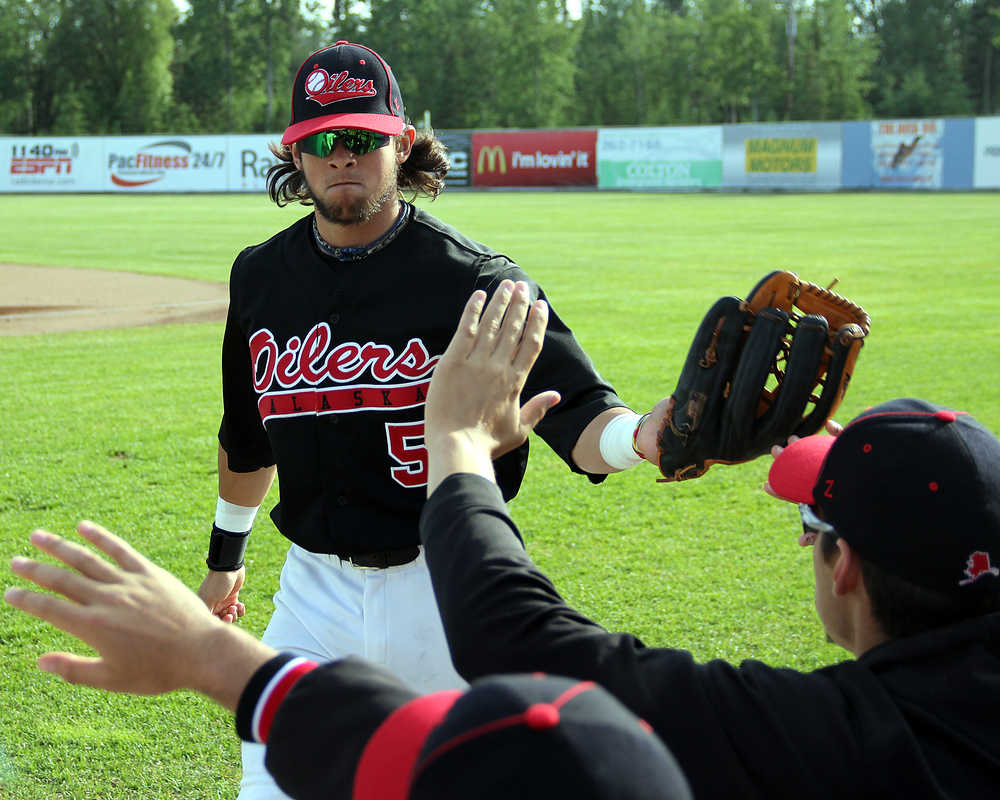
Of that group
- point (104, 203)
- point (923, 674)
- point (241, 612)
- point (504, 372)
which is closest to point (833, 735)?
point (923, 674)

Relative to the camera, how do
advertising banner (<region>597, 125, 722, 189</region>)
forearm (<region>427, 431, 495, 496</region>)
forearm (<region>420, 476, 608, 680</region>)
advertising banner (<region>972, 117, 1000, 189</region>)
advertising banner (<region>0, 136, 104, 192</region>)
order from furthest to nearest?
advertising banner (<region>0, 136, 104, 192</region>), advertising banner (<region>597, 125, 722, 189</region>), advertising banner (<region>972, 117, 1000, 189</region>), forearm (<region>427, 431, 495, 496</region>), forearm (<region>420, 476, 608, 680</region>)

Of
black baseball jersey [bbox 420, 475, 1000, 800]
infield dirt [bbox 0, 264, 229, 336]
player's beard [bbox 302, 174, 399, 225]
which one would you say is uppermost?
player's beard [bbox 302, 174, 399, 225]

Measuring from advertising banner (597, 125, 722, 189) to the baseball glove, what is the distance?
37755 millimetres

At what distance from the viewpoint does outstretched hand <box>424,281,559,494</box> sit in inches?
72.3

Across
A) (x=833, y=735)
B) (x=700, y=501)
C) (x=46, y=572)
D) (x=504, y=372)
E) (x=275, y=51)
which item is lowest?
(x=700, y=501)

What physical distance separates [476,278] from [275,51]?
69.3 meters

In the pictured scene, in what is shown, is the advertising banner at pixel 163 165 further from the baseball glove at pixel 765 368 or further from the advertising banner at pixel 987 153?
the baseball glove at pixel 765 368

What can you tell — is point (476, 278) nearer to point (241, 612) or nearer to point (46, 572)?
point (241, 612)

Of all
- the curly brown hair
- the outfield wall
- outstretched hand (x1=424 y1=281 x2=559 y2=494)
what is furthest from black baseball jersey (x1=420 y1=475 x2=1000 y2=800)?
the outfield wall

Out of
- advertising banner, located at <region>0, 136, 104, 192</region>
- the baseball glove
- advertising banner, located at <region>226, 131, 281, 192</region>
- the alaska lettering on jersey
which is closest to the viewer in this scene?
the baseball glove

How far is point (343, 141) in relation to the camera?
9.89 feet

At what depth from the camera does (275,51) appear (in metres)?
67.7

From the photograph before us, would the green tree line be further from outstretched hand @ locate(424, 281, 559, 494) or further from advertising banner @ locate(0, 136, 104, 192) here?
outstretched hand @ locate(424, 281, 559, 494)

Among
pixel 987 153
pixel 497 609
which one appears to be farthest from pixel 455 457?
pixel 987 153
